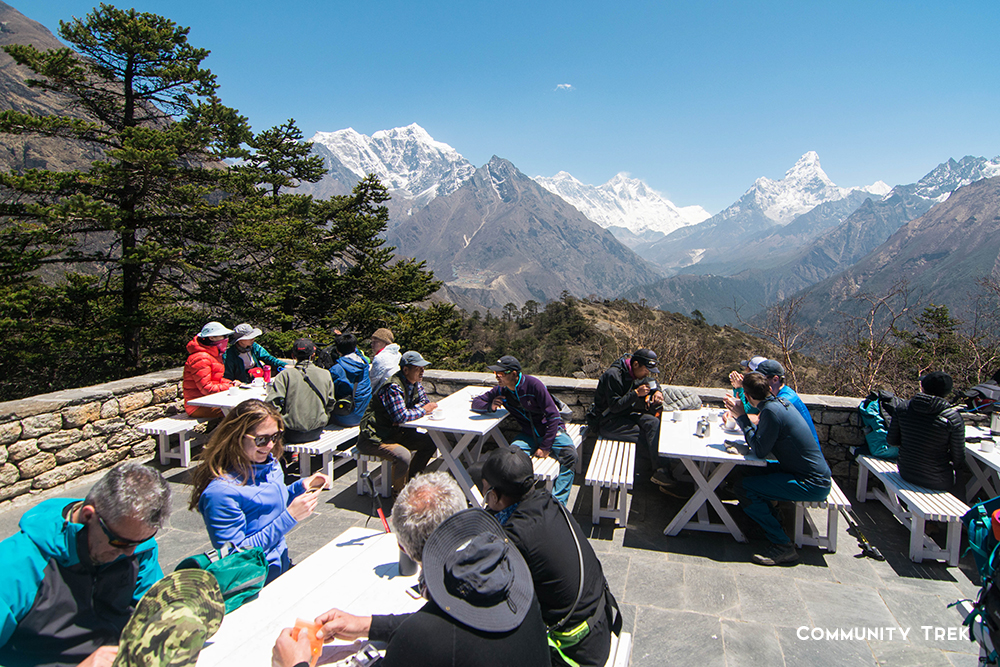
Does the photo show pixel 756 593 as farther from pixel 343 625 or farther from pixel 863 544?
pixel 343 625

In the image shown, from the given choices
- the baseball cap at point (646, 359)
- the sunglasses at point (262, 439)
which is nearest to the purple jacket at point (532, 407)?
the baseball cap at point (646, 359)

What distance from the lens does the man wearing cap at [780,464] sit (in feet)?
11.2

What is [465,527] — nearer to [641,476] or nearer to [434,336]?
[641,476]

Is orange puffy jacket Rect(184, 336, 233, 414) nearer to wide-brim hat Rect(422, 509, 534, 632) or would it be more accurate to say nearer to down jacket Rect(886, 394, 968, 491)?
wide-brim hat Rect(422, 509, 534, 632)

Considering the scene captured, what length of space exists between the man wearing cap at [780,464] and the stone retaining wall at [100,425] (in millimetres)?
1581

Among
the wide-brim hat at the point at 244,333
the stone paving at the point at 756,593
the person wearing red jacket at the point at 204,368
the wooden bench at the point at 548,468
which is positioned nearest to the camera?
the stone paving at the point at 756,593

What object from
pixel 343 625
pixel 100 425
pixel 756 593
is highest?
pixel 343 625

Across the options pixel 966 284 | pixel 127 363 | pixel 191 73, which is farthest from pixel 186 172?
pixel 966 284

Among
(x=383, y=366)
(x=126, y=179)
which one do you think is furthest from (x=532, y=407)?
(x=126, y=179)

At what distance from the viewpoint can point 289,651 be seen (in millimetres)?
1525

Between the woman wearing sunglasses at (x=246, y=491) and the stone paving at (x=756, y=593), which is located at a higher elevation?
the woman wearing sunglasses at (x=246, y=491)

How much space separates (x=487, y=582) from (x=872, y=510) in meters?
4.42

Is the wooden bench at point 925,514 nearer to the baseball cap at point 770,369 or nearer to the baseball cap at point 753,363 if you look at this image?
the baseball cap at point 770,369

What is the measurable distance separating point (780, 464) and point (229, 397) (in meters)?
4.93
